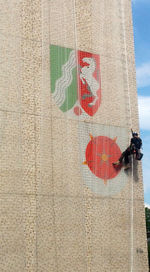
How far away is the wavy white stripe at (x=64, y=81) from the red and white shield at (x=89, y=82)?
225mm

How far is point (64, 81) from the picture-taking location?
10.5m

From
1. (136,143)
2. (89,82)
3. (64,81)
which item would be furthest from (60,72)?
(136,143)

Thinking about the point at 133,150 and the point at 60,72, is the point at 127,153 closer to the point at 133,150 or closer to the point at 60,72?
the point at 133,150

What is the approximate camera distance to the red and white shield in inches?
424

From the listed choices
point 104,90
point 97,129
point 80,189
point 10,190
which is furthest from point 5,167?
point 104,90

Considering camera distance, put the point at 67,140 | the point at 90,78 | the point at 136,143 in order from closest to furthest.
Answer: the point at 67,140, the point at 136,143, the point at 90,78

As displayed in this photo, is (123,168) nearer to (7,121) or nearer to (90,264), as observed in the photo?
(90,264)

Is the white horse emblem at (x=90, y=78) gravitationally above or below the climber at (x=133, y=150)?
above

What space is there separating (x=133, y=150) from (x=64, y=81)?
90.1 inches

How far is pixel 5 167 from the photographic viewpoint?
9164 mm

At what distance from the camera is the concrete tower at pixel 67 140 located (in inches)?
364

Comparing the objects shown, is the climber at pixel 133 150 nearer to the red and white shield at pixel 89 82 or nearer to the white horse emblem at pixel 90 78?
the red and white shield at pixel 89 82

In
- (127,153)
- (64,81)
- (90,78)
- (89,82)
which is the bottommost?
(127,153)

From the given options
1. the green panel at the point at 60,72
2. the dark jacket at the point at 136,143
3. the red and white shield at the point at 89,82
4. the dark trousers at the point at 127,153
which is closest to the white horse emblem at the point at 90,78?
the red and white shield at the point at 89,82
